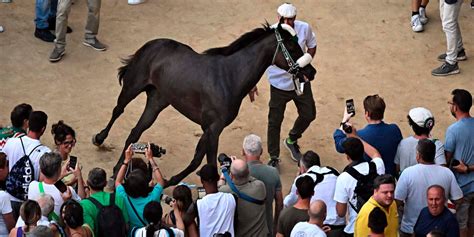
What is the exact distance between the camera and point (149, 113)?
12.0 metres

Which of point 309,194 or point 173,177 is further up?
point 309,194

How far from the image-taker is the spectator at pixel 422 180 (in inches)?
372

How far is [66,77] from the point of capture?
13953 mm

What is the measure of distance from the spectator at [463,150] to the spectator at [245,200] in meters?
2.18

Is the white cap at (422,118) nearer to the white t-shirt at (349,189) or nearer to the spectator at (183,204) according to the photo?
the white t-shirt at (349,189)

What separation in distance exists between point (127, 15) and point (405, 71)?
4159 mm

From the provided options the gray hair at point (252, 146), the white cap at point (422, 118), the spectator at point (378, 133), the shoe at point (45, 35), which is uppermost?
the white cap at point (422, 118)

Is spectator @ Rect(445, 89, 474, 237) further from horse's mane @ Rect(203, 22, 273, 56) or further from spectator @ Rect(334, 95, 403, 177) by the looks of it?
horse's mane @ Rect(203, 22, 273, 56)

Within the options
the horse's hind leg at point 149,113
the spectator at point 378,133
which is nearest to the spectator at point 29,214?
the spectator at point 378,133

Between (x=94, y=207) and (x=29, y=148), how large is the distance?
1.21 meters

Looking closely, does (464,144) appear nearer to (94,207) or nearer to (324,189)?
(324,189)

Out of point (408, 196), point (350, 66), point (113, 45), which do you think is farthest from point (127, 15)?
point (408, 196)

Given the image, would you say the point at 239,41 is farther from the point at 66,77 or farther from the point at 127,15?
the point at 127,15

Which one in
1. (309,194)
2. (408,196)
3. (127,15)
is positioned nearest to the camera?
(309,194)
